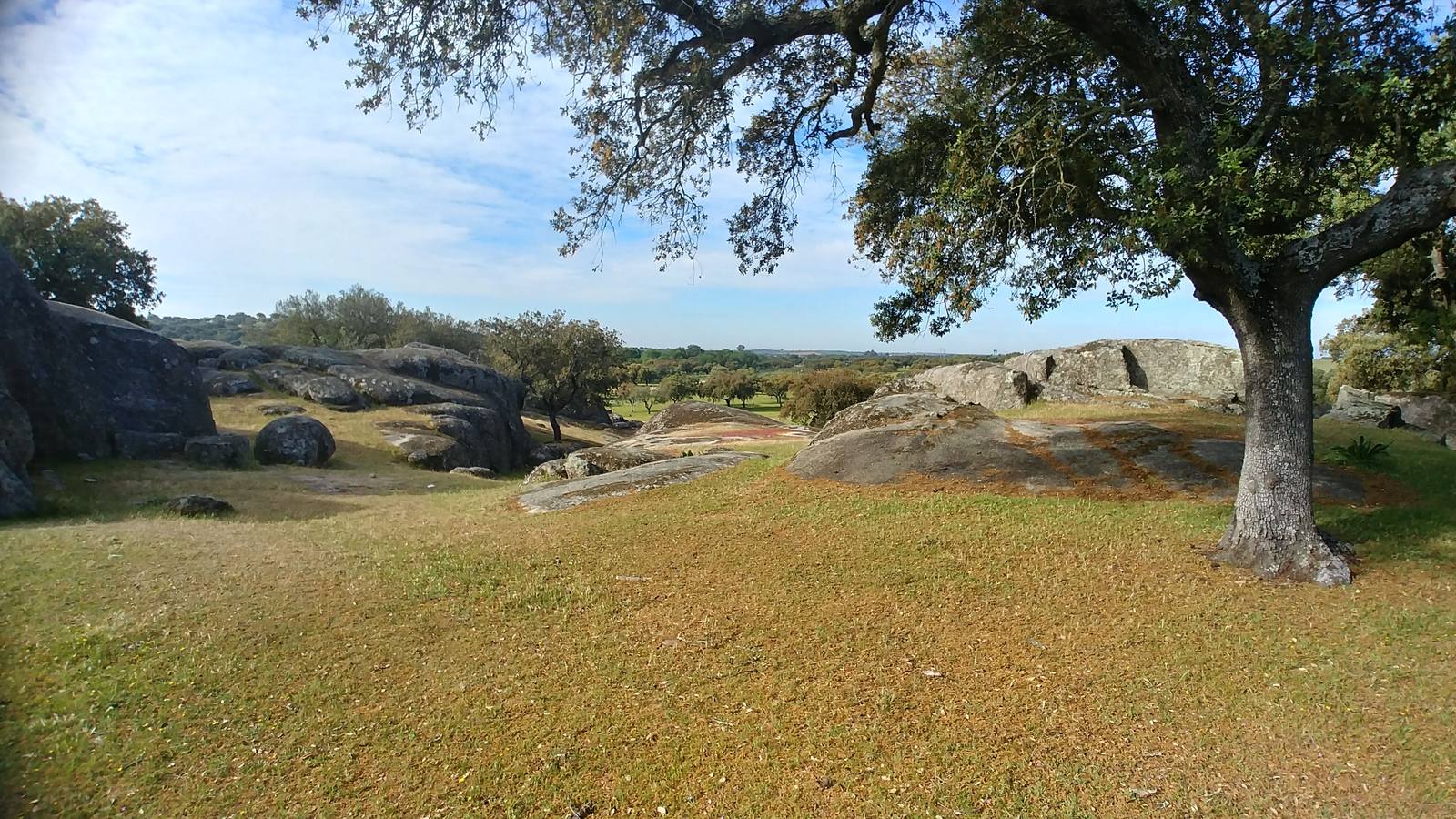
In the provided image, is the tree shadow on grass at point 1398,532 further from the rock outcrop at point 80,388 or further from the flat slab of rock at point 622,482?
the rock outcrop at point 80,388

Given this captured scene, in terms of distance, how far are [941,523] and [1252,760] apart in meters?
5.57

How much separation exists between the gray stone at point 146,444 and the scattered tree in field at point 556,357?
89.4 ft

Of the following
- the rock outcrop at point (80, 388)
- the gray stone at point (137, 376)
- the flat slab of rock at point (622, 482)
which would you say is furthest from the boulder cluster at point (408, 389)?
the flat slab of rock at point (622, 482)

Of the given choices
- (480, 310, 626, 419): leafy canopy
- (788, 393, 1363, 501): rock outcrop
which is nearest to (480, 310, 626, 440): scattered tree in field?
(480, 310, 626, 419): leafy canopy

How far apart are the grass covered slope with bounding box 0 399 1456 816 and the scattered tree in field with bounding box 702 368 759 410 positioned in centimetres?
7047

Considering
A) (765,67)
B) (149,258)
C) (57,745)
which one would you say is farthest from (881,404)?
(149,258)

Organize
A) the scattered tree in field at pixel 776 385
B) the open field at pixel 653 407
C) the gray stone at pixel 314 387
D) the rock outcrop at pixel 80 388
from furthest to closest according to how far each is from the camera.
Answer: the scattered tree in field at pixel 776 385
the open field at pixel 653 407
the gray stone at pixel 314 387
the rock outcrop at pixel 80 388

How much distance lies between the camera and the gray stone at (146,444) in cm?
1823

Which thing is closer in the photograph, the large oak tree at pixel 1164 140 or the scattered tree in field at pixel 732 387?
the large oak tree at pixel 1164 140

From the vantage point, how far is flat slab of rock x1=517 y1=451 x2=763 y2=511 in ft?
44.3

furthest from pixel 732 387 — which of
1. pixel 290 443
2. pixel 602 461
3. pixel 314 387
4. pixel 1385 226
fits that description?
pixel 1385 226

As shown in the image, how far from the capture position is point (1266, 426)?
332 inches

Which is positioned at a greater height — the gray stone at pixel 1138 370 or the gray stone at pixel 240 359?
the gray stone at pixel 240 359

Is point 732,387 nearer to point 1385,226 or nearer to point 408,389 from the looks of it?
point 408,389
